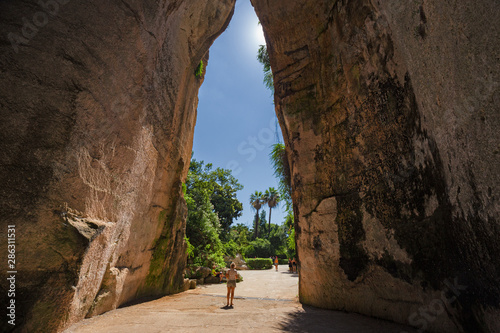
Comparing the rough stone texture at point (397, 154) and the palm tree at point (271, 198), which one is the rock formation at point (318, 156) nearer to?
the rough stone texture at point (397, 154)

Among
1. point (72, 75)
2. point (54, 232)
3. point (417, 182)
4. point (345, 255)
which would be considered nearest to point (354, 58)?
point (417, 182)

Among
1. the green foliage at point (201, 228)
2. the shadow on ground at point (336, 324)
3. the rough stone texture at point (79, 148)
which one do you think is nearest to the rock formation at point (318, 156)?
the rough stone texture at point (79, 148)

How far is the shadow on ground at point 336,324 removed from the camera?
3668mm

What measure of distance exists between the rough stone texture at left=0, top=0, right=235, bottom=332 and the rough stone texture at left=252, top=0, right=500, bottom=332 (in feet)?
14.3

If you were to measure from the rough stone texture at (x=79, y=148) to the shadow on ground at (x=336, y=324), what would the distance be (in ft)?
10.9

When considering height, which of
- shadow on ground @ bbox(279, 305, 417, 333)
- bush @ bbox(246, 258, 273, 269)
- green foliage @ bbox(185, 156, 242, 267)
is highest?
green foliage @ bbox(185, 156, 242, 267)

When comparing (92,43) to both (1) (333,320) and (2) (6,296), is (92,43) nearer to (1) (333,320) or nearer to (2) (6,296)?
(2) (6,296)

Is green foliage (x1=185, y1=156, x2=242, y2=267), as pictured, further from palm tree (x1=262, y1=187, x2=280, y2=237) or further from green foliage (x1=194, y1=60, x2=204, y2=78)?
palm tree (x1=262, y1=187, x2=280, y2=237)

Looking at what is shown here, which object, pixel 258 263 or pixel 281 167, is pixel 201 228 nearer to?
pixel 281 167

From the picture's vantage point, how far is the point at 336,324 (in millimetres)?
4051

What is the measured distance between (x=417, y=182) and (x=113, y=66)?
5.68m

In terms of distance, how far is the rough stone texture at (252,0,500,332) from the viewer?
2326mm

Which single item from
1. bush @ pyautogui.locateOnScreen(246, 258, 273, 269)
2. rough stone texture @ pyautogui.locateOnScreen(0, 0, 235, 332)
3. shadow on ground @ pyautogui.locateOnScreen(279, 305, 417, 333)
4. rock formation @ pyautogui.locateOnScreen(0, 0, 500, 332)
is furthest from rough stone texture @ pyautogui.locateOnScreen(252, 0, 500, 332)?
bush @ pyautogui.locateOnScreen(246, 258, 273, 269)

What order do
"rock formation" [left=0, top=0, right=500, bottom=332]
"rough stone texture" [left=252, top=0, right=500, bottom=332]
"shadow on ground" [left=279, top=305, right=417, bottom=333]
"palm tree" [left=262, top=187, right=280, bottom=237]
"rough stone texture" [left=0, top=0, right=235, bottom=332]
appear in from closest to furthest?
"rough stone texture" [left=252, top=0, right=500, bottom=332], "rock formation" [left=0, top=0, right=500, bottom=332], "rough stone texture" [left=0, top=0, right=235, bottom=332], "shadow on ground" [left=279, top=305, right=417, bottom=333], "palm tree" [left=262, top=187, right=280, bottom=237]
